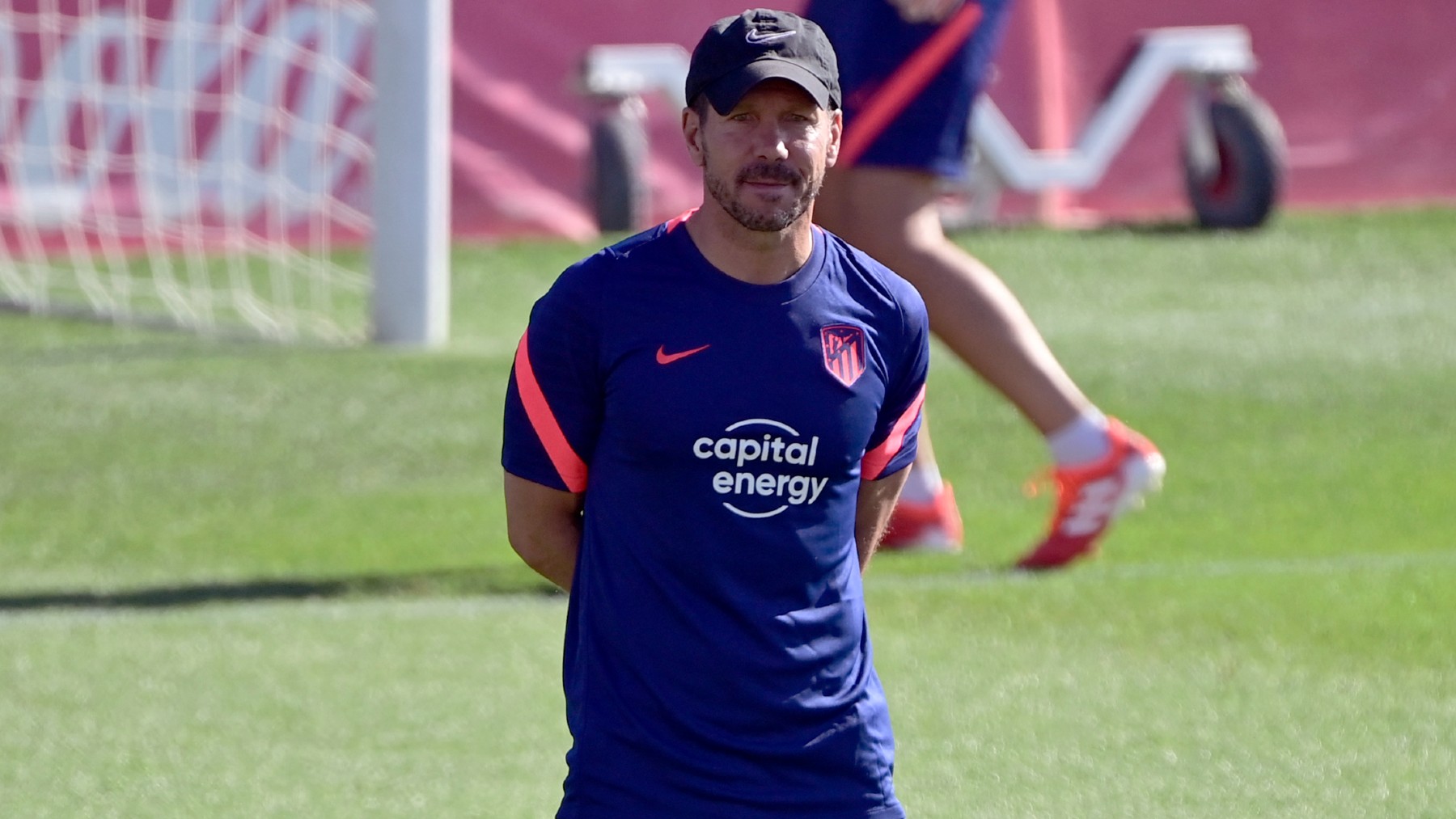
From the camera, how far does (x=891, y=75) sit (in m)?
5.30

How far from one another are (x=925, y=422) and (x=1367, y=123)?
5.91m

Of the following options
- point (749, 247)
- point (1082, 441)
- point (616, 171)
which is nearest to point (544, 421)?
point (749, 247)

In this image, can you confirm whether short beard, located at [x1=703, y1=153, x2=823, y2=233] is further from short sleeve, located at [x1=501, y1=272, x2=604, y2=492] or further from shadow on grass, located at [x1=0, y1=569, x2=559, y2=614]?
shadow on grass, located at [x1=0, y1=569, x2=559, y2=614]

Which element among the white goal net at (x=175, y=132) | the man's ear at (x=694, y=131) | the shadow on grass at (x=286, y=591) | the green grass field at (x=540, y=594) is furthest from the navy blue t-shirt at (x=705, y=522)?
the white goal net at (x=175, y=132)

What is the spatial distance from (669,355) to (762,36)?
0.41 metres

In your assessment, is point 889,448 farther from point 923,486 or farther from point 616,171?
point 616,171

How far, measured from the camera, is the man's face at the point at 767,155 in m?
2.75

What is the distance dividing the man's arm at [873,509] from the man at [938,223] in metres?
2.03

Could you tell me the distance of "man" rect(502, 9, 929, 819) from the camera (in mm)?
2752

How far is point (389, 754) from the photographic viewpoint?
417 cm

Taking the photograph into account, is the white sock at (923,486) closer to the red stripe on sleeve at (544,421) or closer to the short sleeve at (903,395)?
the short sleeve at (903,395)

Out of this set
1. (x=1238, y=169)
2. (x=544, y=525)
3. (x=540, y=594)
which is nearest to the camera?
(x=544, y=525)

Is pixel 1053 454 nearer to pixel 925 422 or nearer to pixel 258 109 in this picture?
pixel 925 422

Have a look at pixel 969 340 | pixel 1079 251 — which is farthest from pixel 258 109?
pixel 969 340
